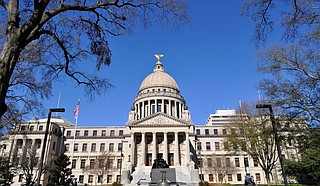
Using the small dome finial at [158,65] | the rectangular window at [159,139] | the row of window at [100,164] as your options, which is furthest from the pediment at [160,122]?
the small dome finial at [158,65]

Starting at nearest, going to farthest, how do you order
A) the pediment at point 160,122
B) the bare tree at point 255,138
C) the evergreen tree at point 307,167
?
the bare tree at point 255,138, the evergreen tree at point 307,167, the pediment at point 160,122

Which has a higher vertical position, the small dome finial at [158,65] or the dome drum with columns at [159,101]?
the small dome finial at [158,65]

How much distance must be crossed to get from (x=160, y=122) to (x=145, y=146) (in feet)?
22.6

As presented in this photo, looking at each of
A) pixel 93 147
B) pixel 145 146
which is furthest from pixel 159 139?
pixel 93 147

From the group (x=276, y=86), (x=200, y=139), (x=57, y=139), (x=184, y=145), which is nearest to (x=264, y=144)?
(x=276, y=86)

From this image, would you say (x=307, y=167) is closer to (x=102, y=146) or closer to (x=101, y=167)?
(x=101, y=167)

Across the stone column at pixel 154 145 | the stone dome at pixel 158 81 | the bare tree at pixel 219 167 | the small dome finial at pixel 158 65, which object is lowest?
the bare tree at pixel 219 167

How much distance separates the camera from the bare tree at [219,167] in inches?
2309

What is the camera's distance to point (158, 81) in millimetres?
78375

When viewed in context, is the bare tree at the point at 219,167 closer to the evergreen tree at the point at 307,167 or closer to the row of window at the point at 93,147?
the evergreen tree at the point at 307,167

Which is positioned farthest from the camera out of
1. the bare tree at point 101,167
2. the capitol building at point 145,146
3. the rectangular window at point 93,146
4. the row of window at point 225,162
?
the rectangular window at point 93,146

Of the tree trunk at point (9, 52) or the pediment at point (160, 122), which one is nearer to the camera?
the tree trunk at point (9, 52)

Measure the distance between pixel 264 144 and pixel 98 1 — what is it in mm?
29920

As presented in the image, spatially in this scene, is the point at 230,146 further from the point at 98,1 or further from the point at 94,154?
the point at 94,154
